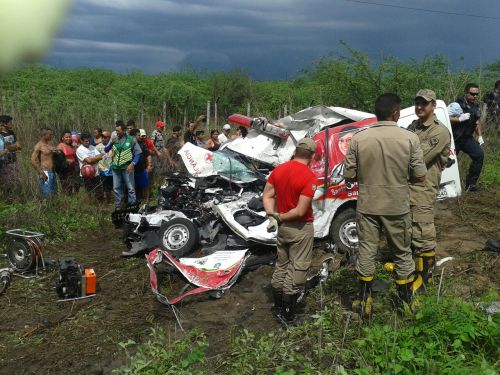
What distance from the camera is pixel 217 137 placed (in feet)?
42.4

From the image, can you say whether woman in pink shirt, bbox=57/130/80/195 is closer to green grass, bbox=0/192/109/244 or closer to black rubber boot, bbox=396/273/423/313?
green grass, bbox=0/192/109/244

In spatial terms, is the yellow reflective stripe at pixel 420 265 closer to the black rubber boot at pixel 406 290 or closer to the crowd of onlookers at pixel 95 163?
the black rubber boot at pixel 406 290

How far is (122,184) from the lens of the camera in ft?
33.5

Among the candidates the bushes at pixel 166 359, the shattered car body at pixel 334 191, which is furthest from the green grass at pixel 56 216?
the bushes at pixel 166 359

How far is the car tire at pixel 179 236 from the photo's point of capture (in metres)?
7.16

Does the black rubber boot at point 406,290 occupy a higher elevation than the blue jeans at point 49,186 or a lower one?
higher

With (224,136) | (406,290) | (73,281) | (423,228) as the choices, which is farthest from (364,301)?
(224,136)

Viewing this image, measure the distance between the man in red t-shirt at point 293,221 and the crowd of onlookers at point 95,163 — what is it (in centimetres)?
561

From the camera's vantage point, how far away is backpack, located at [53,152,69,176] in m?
10.2

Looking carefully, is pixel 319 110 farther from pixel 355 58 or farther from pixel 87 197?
pixel 355 58

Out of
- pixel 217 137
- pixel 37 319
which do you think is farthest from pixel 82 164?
pixel 37 319

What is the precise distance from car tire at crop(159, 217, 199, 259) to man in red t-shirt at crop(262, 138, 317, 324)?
90.3 inches

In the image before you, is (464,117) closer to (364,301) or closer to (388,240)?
(388,240)

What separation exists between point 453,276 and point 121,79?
22.6 meters
